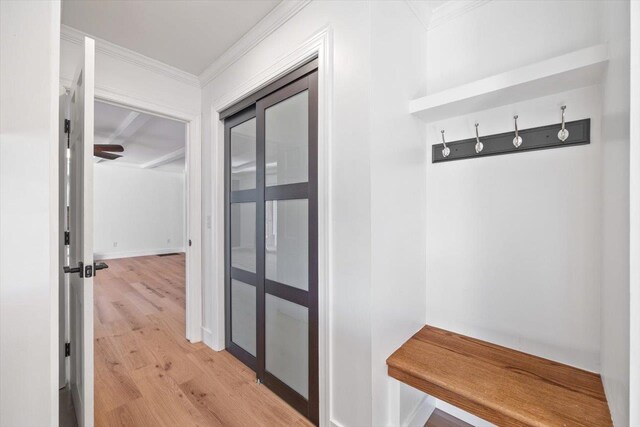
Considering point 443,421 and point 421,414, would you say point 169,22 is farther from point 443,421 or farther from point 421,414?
point 443,421

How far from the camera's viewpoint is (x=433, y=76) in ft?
5.56

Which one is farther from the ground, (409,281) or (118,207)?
(118,207)

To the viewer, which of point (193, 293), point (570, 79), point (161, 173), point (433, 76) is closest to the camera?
point (570, 79)

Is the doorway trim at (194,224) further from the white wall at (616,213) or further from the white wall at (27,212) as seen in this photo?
the white wall at (616,213)

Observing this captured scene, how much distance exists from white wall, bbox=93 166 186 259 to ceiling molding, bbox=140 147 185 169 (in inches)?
18.0

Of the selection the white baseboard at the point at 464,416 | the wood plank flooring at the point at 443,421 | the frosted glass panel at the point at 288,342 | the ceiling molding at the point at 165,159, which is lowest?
the wood plank flooring at the point at 443,421

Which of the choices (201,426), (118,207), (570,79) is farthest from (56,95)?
(118,207)

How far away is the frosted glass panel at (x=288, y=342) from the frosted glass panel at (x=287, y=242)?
0.59ft

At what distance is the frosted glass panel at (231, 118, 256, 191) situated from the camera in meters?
2.12

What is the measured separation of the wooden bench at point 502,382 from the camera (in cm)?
100

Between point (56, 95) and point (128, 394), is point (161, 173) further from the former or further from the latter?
point (56, 95)

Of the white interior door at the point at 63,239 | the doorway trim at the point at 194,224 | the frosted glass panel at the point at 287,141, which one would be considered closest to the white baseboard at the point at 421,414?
the frosted glass panel at the point at 287,141

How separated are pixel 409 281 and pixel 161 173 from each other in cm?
861

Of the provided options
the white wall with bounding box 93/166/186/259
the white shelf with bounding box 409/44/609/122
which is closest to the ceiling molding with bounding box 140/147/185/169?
the white wall with bounding box 93/166/186/259
